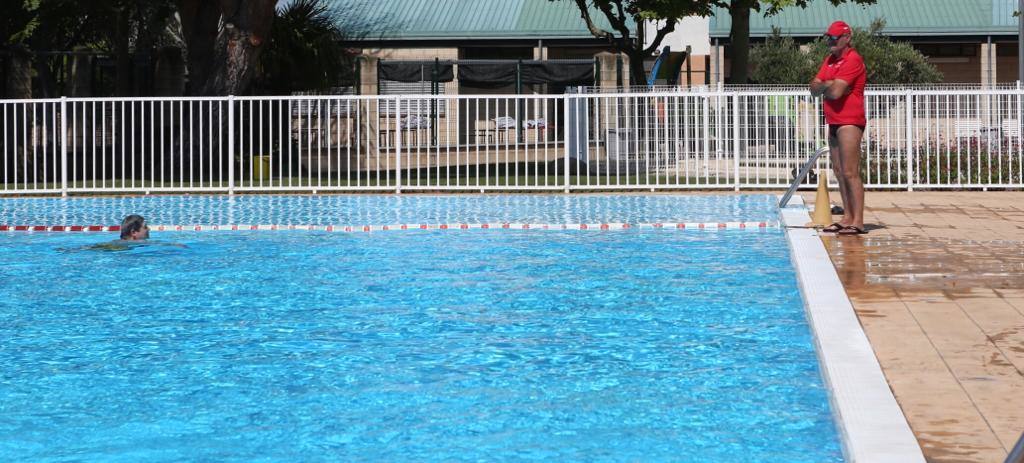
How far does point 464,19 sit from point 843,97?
3968 centimetres

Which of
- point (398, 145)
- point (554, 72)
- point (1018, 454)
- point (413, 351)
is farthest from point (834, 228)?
point (554, 72)

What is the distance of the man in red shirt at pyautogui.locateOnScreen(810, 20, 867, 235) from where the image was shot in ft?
41.5

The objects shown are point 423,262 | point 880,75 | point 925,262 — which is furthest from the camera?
point 880,75

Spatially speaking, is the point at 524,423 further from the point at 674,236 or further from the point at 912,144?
the point at 912,144

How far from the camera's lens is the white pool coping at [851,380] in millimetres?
5254

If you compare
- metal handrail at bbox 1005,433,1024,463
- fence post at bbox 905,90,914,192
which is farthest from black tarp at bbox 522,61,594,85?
metal handrail at bbox 1005,433,1024,463

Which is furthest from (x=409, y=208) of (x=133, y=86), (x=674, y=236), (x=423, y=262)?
(x=133, y=86)

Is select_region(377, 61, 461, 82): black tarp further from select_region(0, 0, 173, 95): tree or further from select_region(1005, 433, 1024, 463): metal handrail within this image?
select_region(1005, 433, 1024, 463): metal handrail

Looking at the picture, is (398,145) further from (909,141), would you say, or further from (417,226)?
(909,141)

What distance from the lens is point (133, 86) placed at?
3369 centimetres

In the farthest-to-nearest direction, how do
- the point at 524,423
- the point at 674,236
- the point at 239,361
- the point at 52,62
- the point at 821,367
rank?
the point at 52,62 < the point at 674,236 < the point at 239,361 < the point at 821,367 < the point at 524,423

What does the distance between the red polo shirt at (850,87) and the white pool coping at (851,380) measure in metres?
2.19

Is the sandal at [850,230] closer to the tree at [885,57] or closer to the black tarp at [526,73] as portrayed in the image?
the black tarp at [526,73]

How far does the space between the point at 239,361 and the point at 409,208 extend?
39.1 feet
